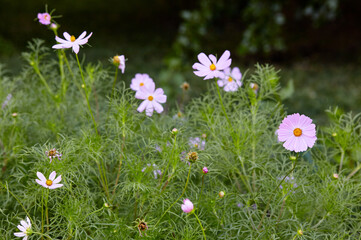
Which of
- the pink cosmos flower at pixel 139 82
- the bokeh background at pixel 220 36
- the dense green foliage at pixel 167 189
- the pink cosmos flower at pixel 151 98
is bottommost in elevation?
the dense green foliage at pixel 167 189

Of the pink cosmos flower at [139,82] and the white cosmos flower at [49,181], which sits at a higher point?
the pink cosmos flower at [139,82]

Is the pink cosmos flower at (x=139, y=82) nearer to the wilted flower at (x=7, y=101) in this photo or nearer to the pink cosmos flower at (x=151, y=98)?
the pink cosmos flower at (x=151, y=98)

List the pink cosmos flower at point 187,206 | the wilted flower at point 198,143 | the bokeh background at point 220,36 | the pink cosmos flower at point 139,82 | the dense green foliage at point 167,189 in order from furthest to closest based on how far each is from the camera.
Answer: the bokeh background at point 220,36, the pink cosmos flower at point 139,82, the wilted flower at point 198,143, the dense green foliage at point 167,189, the pink cosmos flower at point 187,206

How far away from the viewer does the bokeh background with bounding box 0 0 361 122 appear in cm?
391

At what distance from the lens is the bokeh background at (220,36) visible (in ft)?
12.8

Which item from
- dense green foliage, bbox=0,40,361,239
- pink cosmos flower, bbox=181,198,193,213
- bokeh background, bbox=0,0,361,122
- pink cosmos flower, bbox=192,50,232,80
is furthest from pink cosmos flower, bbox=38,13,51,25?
bokeh background, bbox=0,0,361,122

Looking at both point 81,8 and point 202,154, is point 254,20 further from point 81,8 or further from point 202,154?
point 202,154

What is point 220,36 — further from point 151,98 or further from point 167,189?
point 167,189

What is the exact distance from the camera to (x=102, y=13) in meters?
5.64

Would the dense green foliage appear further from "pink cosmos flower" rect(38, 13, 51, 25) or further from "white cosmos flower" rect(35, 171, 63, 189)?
"pink cosmos flower" rect(38, 13, 51, 25)

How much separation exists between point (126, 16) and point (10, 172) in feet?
16.4

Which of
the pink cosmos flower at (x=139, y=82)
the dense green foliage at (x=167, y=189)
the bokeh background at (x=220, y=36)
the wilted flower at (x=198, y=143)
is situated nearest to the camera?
the dense green foliage at (x=167, y=189)

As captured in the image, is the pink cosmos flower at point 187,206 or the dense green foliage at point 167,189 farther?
the dense green foliage at point 167,189

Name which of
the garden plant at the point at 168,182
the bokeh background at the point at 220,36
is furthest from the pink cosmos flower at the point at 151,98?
the bokeh background at the point at 220,36
